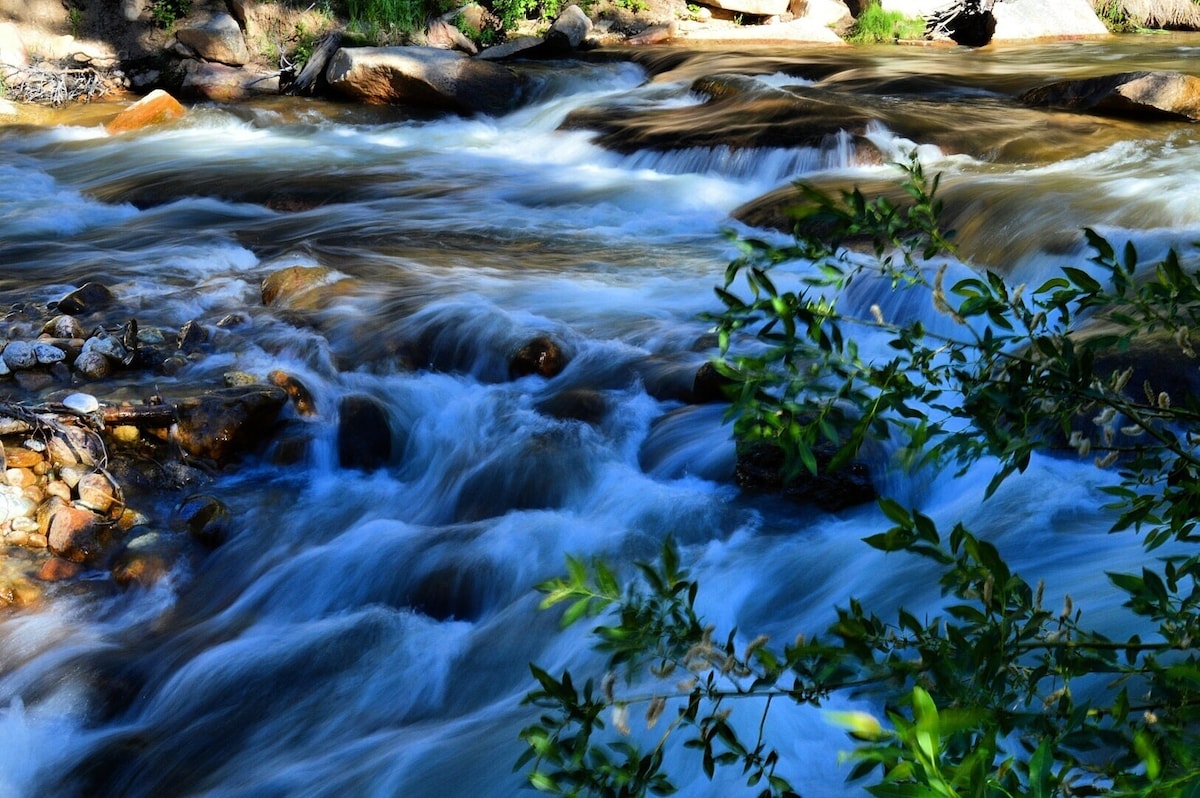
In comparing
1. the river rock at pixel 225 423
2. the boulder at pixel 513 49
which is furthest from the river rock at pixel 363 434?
the boulder at pixel 513 49

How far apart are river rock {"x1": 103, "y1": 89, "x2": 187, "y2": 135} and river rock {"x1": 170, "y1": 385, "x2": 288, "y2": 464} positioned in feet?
27.0

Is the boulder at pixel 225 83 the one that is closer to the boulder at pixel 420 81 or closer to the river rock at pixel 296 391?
the boulder at pixel 420 81

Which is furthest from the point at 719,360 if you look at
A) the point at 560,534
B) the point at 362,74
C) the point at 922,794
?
the point at 362,74

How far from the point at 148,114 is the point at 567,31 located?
19.5 feet

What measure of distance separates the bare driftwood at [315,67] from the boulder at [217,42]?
115 cm

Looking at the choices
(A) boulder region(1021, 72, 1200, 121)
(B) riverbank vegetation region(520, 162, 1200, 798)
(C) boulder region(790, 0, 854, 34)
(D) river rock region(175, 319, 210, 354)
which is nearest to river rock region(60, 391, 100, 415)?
(D) river rock region(175, 319, 210, 354)

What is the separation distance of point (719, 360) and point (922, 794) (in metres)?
0.76

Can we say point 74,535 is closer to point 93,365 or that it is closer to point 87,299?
point 93,365

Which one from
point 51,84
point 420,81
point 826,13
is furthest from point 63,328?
point 826,13

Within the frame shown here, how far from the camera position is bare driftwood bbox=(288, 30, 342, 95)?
45.9 ft

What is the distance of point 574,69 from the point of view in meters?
14.4

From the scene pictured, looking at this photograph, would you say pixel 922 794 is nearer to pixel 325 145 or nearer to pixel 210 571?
pixel 210 571

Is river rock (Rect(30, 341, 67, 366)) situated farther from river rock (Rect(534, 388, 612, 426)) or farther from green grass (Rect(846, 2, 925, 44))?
green grass (Rect(846, 2, 925, 44))

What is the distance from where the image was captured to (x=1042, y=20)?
1697 centimetres
